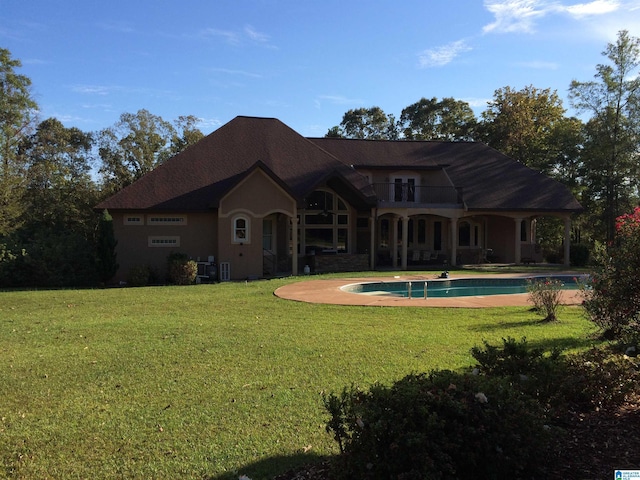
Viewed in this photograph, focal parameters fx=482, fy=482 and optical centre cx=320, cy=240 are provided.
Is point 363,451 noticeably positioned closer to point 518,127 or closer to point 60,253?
point 60,253

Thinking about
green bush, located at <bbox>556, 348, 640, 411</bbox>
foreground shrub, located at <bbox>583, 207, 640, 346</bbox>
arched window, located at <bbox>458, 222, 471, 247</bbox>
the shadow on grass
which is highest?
arched window, located at <bbox>458, 222, 471, 247</bbox>

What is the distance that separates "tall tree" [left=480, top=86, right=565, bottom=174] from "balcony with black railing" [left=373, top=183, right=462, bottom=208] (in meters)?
13.5

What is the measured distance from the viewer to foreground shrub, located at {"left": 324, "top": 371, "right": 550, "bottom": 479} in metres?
3.08

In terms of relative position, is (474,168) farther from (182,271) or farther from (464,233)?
(182,271)

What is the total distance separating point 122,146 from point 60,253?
684 inches

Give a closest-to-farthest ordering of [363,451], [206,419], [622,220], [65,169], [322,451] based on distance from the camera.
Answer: [363,451] → [322,451] → [206,419] → [622,220] → [65,169]

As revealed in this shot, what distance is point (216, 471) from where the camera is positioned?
4.08 meters

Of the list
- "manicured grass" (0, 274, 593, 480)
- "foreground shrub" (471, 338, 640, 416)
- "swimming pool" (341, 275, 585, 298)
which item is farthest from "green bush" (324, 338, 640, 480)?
"swimming pool" (341, 275, 585, 298)

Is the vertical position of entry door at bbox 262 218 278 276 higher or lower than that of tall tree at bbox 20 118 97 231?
lower

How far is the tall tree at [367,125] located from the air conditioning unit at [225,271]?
35534 millimetres

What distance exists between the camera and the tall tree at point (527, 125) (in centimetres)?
3694

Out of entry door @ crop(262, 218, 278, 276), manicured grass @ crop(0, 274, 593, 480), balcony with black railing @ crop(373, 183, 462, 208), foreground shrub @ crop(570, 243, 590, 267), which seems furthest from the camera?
foreground shrub @ crop(570, 243, 590, 267)

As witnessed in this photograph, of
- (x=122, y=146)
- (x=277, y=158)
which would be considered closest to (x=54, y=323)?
(x=277, y=158)

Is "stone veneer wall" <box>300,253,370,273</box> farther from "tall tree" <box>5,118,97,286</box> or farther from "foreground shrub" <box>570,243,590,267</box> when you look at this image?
"foreground shrub" <box>570,243,590,267</box>
